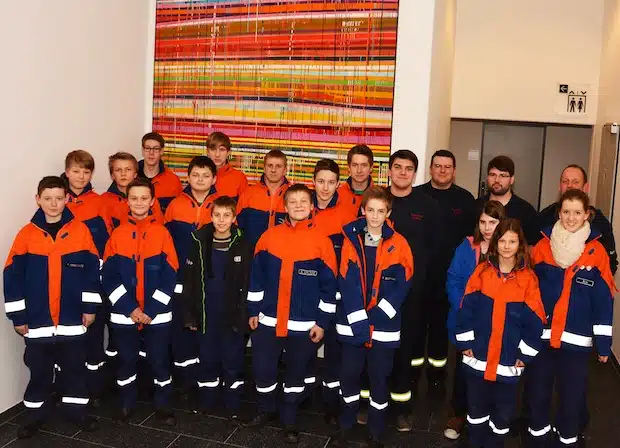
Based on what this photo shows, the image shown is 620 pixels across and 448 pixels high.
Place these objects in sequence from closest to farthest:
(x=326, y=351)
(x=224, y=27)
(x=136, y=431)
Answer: (x=136, y=431) < (x=326, y=351) < (x=224, y=27)

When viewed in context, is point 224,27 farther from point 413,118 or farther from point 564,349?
point 564,349

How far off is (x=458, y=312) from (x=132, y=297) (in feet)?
5.89

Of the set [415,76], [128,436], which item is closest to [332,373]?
[128,436]

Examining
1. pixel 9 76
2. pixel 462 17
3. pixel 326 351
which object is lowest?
pixel 326 351

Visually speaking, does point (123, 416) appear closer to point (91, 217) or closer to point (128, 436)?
point (128, 436)

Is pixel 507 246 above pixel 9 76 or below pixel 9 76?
below

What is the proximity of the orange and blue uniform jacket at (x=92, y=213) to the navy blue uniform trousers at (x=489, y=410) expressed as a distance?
2.28 m

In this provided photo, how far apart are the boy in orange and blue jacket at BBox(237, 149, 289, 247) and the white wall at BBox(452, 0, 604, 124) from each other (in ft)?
16.2

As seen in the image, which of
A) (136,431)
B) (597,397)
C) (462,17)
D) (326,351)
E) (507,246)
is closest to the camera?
(507,246)

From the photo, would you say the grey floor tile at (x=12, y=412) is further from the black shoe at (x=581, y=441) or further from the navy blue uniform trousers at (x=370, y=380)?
the black shoe at (x=581, y=441)

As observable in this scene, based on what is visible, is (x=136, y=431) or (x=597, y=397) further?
(x=597, y=397)

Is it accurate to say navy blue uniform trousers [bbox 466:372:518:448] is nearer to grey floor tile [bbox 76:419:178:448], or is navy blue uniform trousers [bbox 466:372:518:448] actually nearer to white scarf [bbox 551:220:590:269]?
white scarf [bbox 551:220:590:269]

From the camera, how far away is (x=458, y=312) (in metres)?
3.10

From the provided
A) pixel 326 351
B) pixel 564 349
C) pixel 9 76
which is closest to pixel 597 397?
pixel 564 349
